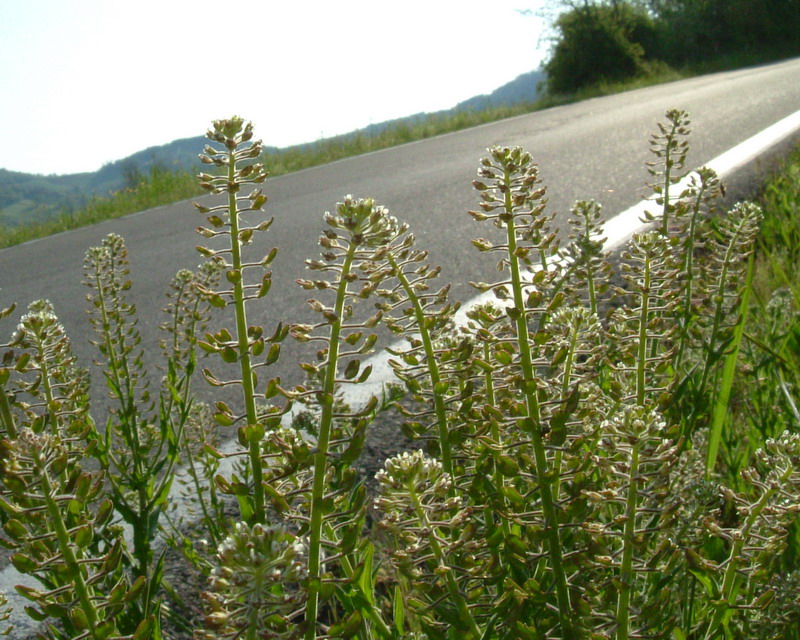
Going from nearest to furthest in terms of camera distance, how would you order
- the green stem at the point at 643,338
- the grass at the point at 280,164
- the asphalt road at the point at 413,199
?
the green stem at the point at 643,338 < the asphalt road at the point at 413,199 < the grass at the point at 280,164

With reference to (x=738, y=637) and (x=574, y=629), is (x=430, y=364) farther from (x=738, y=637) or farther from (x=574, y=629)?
(x=738, y=637)

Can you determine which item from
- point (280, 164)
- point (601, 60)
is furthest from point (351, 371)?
point (601, 60)

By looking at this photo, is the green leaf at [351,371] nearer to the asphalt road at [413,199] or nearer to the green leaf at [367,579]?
the green leaf at [367,579]

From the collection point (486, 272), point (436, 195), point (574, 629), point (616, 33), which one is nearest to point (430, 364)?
point (574, 629)

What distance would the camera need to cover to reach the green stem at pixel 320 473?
0.95 metres

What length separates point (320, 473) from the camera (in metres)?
1.00

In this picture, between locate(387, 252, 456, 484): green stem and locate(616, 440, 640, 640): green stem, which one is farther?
locate(387, 252, 456, 484): green stem

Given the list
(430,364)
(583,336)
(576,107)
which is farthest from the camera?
(576,107)

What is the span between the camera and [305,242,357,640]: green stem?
945 millimetres

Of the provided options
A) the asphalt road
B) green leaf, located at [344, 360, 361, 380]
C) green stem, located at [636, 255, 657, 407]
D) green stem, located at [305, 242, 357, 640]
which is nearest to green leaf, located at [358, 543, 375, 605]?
green stem, located at [305, 242, 357, 640]

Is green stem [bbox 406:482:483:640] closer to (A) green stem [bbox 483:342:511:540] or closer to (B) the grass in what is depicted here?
(A) green stem [bbox 483:342:511:540]

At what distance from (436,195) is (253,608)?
8028 mm

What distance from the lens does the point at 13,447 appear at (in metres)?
0.94

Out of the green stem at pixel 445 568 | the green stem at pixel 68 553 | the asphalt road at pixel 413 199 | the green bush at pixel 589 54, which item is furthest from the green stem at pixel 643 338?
the green bush at pixel 589 54
